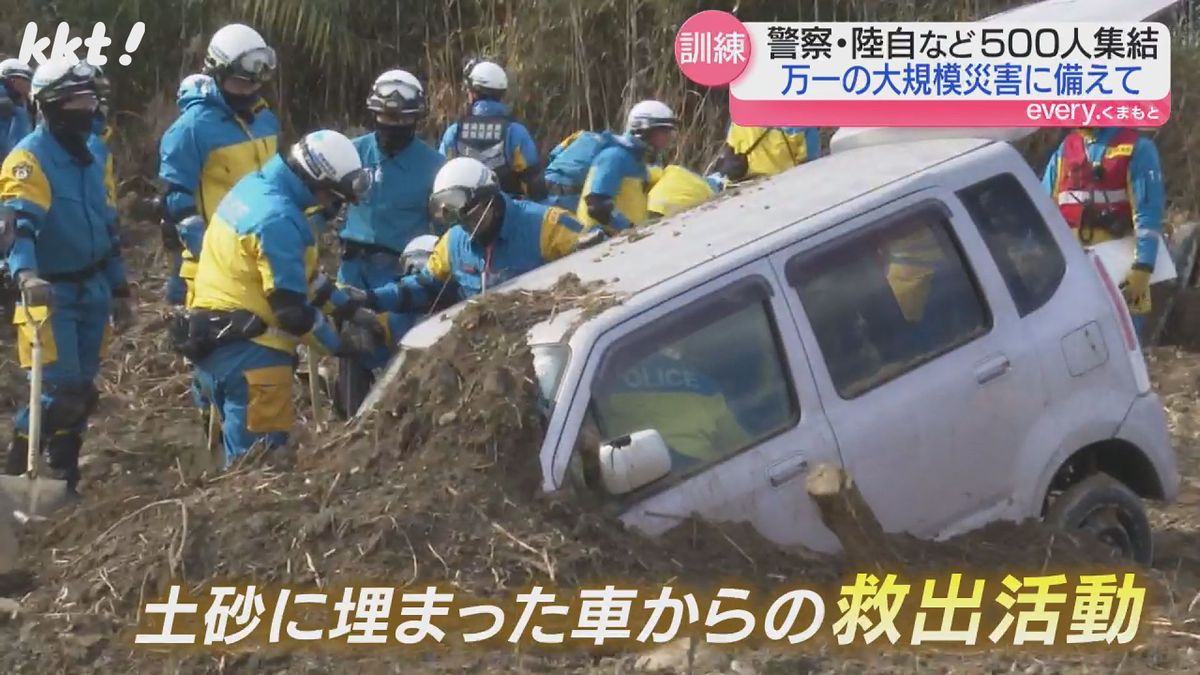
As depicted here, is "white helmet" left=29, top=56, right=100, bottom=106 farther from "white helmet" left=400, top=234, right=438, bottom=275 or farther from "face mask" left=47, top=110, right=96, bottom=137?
"white helmet" left=400, top=234, right=438, bottom=275

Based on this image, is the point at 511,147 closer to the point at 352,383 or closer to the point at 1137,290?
the point at 352,383

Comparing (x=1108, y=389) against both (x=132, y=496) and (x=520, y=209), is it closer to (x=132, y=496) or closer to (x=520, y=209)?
(x=520, y=209)

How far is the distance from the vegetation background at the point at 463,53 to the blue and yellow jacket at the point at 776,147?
3.17 m

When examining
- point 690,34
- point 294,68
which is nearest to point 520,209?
point 690,34

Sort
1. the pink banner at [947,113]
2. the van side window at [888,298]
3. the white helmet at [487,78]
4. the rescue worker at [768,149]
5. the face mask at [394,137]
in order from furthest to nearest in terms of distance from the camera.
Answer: the rescue worker at [768,149] < the white helmet at [487,78] < the pink banner at [947,113] < the face mask at [394,137] < the van side window at [888,298]

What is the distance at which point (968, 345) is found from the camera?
5.99m

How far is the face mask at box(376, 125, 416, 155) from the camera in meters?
9.00

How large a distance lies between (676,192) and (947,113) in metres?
2.28

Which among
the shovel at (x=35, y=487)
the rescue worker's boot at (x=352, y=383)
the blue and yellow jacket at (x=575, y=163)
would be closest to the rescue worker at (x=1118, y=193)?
the blue and yellow jacket at (x=575, y=163)

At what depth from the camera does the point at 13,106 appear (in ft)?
42.4

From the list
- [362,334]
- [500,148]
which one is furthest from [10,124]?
[362,334]

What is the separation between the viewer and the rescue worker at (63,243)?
8.13 metres

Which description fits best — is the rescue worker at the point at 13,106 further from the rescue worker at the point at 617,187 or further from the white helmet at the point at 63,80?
the white helmet at the point at 63,80

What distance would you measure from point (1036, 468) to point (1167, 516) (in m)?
2.05
